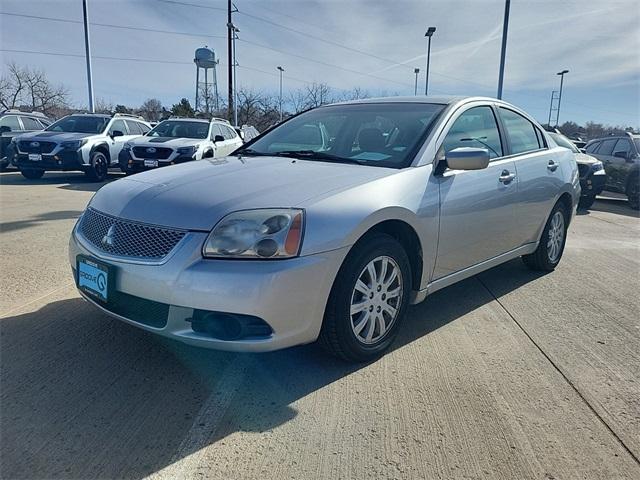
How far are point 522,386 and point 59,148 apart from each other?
11642 mm

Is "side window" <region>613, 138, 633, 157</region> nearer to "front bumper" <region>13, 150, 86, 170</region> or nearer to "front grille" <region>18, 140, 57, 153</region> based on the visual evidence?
"front bumper" <region>13, 150, 86, 170</region>

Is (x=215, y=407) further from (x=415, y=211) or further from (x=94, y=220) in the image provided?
(x=415, y=211)

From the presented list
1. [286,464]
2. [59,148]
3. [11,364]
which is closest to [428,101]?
[286,464]

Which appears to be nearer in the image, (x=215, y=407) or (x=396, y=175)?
(x=215, y=407)

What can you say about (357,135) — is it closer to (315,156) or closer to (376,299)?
(315,156)

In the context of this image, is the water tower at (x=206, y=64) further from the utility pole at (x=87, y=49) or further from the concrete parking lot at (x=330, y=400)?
the concrete parking lot at (x=330, y=400)

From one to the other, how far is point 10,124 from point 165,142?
20.6 feet

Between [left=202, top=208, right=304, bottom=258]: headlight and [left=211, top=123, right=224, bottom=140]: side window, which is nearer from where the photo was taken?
[left=202, top=208, right=304, bottom=258]: headlight

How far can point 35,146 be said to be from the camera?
11453 millimetres

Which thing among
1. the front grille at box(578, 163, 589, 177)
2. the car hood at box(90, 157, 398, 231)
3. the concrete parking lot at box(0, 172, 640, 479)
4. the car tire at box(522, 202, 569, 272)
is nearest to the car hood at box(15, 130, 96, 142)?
the concrete parking lot at box(0, 172, 640, 479)

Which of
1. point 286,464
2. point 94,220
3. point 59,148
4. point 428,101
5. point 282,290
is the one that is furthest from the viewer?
point 59,148

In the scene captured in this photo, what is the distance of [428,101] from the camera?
12.7ft

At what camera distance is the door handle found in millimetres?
3941

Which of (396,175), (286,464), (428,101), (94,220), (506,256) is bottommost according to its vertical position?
(286,464)
